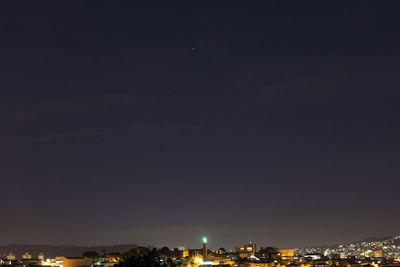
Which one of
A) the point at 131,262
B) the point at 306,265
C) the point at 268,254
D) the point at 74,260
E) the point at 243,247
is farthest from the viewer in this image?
the point at 243,247

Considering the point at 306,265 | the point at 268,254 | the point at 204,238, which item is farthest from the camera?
the point at 268,254

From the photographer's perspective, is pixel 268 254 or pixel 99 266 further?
pixel 268 254

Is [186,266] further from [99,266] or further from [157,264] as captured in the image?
[157,264]

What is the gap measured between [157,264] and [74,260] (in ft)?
170

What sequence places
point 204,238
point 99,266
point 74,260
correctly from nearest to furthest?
point 99,266
point 74,260
point 204,238

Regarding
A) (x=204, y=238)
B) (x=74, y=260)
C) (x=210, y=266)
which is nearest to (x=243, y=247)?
(x=204, y=238)

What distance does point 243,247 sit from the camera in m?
198

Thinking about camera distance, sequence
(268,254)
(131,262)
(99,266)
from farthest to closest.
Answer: (268,254) < (99,266) < (131,262)

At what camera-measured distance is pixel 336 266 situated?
12281cm

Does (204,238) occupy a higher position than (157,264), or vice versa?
(204,238)

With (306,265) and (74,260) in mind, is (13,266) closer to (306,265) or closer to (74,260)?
(74,260)

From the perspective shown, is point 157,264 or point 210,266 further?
point 210,266

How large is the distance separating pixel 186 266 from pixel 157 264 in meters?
60.9

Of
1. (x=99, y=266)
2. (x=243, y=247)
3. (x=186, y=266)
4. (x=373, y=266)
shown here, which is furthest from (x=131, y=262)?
(x=243, y=247)
